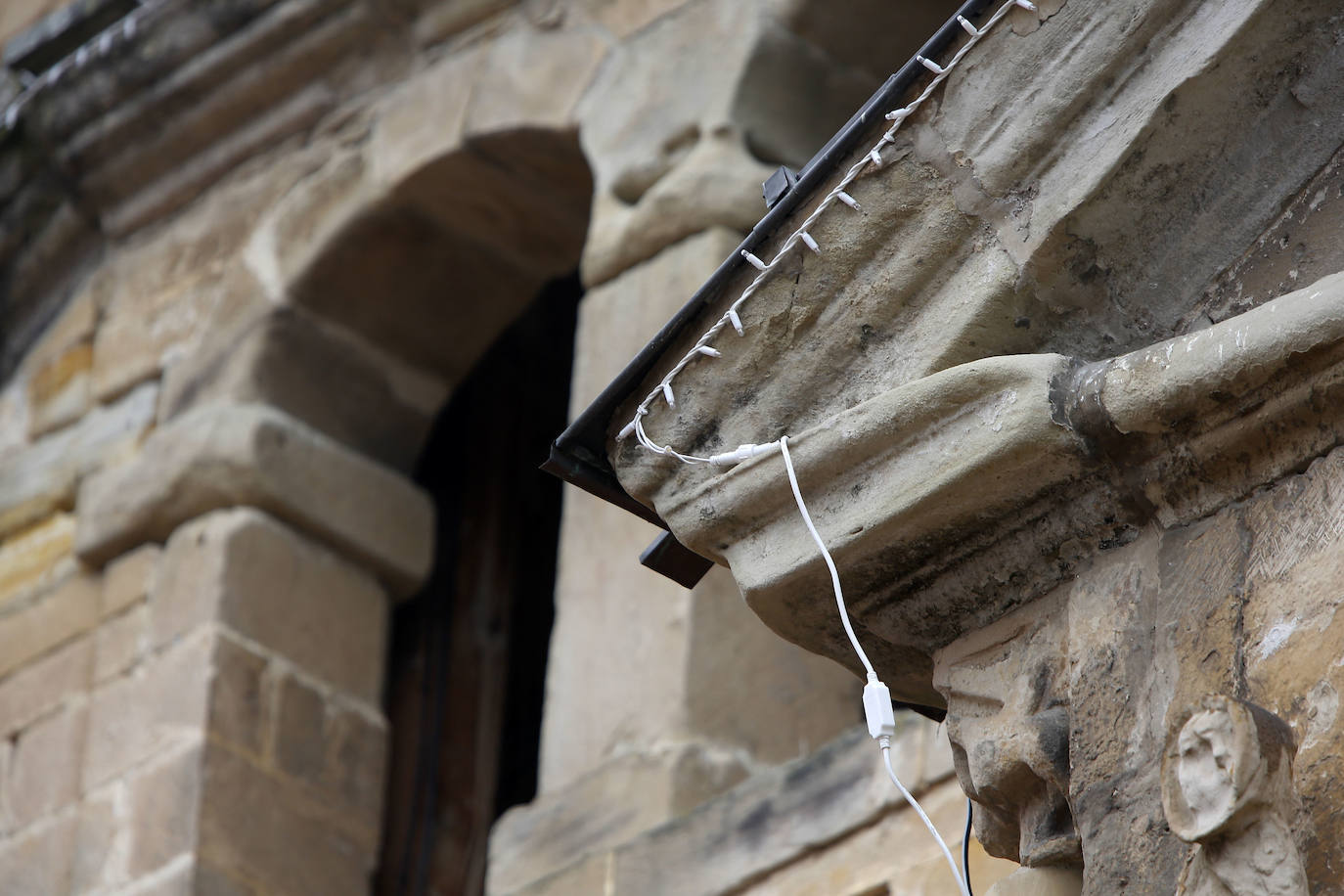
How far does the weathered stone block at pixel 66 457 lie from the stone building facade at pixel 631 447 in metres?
0.02

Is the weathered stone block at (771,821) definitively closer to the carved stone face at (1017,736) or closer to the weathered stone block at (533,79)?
the carved stone face at (1017,736)

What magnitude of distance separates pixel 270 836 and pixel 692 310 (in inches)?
105

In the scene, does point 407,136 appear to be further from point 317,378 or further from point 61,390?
point 61,390

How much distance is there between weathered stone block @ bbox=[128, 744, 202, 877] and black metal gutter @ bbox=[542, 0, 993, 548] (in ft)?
8.00

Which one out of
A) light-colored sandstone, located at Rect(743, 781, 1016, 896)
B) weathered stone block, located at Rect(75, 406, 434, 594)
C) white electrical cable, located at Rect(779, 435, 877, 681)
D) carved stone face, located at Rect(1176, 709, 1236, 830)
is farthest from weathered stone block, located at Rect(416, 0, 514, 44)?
carved stone face, located at Rect(1176, 709, 1236, 830)

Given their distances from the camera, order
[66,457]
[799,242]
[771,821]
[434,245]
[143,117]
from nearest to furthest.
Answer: [799,242] < [771,821] < [434,245] < [66,457] < [143,117]

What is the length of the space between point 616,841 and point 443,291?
200cm

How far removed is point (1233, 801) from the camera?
1.66 metres

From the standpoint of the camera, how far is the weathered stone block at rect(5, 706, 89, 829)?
16.2 ft

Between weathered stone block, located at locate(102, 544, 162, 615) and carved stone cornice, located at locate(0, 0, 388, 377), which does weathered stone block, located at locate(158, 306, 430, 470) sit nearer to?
weathered stone block, located at locate(102, 544, 162, 615)

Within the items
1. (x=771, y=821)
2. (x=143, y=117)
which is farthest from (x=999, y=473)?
(x=143, y=117)

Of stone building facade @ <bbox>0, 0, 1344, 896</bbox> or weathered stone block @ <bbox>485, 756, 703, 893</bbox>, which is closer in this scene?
stone building facade @ <bbox>0, 0, 1344, 896</bbox>

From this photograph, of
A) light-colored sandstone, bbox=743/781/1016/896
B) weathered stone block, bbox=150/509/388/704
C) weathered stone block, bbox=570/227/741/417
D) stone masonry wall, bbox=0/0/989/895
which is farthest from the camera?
weathered stone block, bbox=150/509/388/704

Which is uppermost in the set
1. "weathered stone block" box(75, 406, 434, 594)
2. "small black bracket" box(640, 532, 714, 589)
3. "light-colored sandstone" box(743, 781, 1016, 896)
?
"weathered stone block" box(75, 406, 434, 594)
